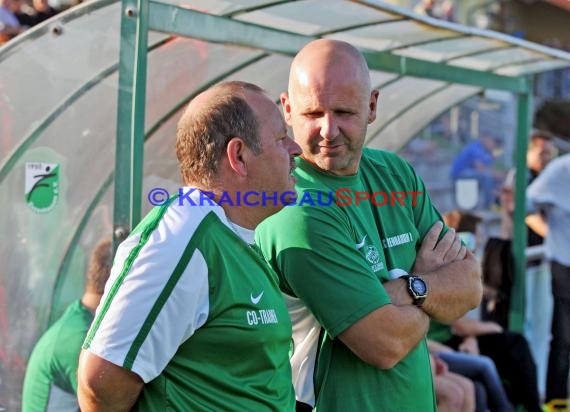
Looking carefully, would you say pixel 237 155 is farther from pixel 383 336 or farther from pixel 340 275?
pixel 383 336

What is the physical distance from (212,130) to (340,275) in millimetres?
627

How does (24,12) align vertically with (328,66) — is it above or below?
above

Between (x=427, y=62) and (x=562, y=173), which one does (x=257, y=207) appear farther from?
(x=562, y=173)

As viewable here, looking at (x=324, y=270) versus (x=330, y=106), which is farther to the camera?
(x=330, y=106)

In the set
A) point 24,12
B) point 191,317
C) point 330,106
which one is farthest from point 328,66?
point 24,12

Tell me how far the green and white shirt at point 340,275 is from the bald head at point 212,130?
1.44ft

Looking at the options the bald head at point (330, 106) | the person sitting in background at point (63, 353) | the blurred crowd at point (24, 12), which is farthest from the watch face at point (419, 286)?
the blurred crowd at point (24, 12)

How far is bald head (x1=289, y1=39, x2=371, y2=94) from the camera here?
8.50ft

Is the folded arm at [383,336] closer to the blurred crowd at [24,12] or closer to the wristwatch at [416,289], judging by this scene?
the wristwatch at [416,289]

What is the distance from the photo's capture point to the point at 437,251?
2715 mm

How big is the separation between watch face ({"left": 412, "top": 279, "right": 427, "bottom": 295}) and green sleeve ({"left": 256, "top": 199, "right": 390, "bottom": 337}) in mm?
136

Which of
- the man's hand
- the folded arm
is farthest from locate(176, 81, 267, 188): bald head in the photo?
the man's hand

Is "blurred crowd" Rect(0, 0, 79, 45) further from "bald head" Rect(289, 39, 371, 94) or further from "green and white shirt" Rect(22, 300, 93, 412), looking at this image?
"bald head" Rect(289, 39, 371, 94)

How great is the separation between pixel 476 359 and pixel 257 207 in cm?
354
